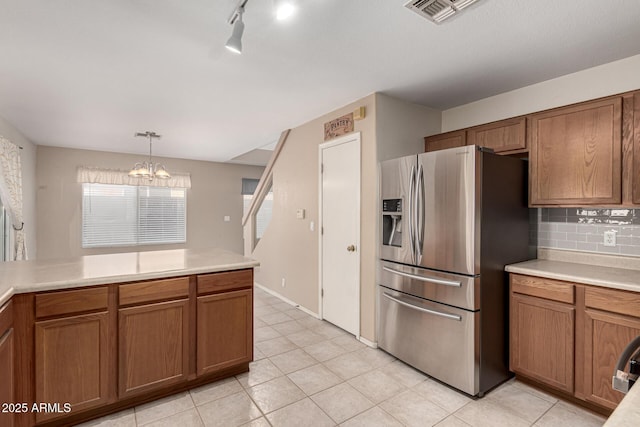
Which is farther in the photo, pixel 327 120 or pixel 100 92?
pixel 327 120

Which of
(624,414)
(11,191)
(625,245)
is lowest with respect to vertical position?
(624,414)

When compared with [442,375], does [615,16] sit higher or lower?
higher

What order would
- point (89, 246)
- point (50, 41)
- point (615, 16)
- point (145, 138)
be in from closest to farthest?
point (615, 16) < point (50, 41) < point (145, 138) < point (89, 246)

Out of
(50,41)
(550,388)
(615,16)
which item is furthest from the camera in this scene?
(550,388)

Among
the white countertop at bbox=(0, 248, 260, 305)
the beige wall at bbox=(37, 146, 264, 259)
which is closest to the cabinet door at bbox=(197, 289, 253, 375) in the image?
the white countertop at bbox=(0, 248, 260, 305)

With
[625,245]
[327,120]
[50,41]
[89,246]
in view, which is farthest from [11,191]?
[625,245]

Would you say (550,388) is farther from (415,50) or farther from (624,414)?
(415,50)

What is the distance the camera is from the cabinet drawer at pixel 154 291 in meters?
1.96

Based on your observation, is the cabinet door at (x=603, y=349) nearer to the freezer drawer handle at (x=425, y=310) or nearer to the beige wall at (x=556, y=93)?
the freezer drawer handle at (x=425, y=310)

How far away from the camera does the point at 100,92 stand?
2908 millimetres

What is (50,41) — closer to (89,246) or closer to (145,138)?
(145,138)

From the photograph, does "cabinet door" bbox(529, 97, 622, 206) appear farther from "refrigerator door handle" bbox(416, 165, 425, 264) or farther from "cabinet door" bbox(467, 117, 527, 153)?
"refrigerator door handle" bbox(416, 165, 425, 264)

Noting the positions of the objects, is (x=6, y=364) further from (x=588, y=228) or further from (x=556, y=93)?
(x=556, y=93)

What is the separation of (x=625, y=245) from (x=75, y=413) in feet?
12.7
